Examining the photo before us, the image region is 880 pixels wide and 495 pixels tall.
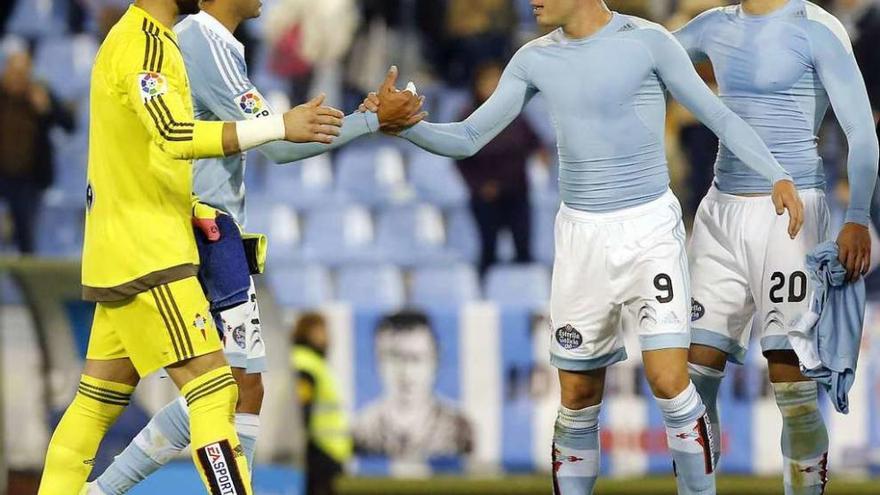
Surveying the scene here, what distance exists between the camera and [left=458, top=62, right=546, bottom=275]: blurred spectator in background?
9672 millimetres

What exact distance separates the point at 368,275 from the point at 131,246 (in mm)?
4983

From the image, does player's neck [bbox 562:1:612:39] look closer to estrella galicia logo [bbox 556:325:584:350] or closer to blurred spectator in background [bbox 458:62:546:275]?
estrella galicia logo [bbox 556:325:584:350]

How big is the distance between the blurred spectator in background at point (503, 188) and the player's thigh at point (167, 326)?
16.2ft

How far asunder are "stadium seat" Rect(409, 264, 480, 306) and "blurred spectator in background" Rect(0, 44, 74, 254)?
98.3 inches

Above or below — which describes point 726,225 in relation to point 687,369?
above

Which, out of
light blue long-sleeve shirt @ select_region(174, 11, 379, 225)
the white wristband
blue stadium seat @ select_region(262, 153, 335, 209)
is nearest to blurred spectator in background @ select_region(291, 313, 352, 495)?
blue stadium seat @ select_region(262, 153, 335, 209)

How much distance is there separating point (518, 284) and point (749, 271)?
13.1ft

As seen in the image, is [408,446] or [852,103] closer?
[852,103]

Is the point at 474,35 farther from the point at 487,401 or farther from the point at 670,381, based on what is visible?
the point at 670,381

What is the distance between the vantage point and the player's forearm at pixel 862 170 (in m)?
5.33

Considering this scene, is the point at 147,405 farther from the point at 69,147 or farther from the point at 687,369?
the point at 687,369

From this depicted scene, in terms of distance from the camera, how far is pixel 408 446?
9055 mm

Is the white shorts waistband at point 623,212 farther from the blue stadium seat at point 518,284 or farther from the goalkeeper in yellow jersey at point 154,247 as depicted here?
the blue stadium seat at point 518,284

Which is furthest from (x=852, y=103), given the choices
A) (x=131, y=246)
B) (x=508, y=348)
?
(x=508, y=348)
